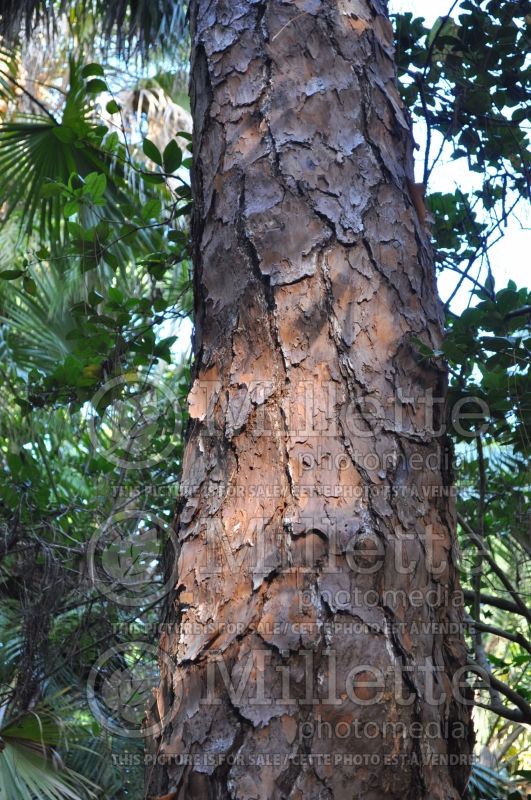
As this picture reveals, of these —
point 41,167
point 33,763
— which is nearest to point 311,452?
point 33,763

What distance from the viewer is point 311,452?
1.04 meters

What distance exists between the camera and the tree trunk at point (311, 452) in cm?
91

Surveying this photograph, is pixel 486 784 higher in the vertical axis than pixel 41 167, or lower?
lower

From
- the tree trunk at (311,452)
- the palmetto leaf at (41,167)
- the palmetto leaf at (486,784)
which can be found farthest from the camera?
the palmetto leaf at (41,167)

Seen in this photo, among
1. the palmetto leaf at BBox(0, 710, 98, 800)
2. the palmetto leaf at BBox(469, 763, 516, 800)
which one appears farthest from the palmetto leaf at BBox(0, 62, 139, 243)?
the palmetto leaf at BBox(469, 763, 516, 800)

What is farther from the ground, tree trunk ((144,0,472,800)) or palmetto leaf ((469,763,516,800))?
tree trunk ((144,0,472,800))

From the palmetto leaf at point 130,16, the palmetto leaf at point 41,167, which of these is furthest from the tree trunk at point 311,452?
the palmetto leaf at point 130,16

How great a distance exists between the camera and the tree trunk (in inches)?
36.0

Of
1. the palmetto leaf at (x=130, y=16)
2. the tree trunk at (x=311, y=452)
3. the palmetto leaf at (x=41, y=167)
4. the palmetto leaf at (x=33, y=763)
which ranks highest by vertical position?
the palmetto leaf at (x=130, y=16)

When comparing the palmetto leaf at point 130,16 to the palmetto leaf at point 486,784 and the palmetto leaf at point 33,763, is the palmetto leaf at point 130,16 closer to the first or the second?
the palmetto leaf at point 33,763

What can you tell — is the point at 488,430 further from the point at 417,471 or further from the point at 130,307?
the point at 130,307

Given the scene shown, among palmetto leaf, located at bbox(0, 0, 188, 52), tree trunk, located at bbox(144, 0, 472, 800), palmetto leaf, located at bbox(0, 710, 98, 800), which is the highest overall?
palmetto leaf, located at bbox(0, 0, 188, 52)

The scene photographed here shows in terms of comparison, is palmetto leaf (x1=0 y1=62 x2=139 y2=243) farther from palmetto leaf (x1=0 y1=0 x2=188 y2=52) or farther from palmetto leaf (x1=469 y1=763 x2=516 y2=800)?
palmetto leaf (x1=469 y1=763 x2=516 y2=800)

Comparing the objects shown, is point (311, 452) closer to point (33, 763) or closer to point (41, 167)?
point (33, 763)
